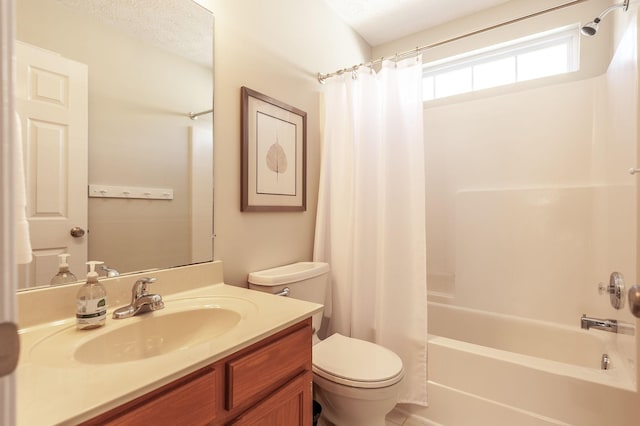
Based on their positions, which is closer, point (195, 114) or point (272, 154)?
point (195, 114)

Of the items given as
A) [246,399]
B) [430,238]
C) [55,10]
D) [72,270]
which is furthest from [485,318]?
[55,10]

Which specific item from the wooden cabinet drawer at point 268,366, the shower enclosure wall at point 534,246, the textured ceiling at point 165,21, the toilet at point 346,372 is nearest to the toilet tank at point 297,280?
the toilet at point 346,372

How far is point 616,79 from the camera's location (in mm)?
1566

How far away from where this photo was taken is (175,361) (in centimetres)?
68

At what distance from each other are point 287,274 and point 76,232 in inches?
34.1

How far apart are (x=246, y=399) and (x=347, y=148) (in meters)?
1.43

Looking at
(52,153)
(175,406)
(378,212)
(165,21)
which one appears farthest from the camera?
(378,212)

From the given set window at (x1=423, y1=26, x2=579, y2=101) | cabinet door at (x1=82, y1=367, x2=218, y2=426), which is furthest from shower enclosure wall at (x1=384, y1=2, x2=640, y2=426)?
cabinet door at (x1=82, y1=367, x2=218, y2=426)

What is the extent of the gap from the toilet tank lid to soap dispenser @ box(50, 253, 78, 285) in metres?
0.71

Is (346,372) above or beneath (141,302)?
beneath

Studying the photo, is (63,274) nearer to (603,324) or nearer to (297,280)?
(297,280)

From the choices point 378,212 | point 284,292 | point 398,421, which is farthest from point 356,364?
point 378,212

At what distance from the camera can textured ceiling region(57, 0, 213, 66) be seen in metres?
1.03

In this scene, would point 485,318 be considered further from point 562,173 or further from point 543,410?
point 562,173
